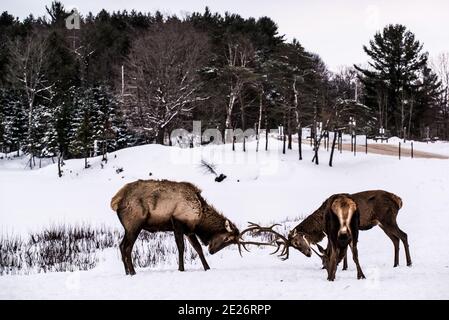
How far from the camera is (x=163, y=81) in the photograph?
4062cm

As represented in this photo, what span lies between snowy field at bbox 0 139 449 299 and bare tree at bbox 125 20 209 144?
5104mm

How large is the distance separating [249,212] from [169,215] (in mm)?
13799

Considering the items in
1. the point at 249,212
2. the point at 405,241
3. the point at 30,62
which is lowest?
the point at 249,212

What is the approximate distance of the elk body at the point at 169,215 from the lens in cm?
679

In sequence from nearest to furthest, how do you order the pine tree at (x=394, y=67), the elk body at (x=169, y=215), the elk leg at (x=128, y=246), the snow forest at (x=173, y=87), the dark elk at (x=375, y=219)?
the elk leg at (x=128, y=246) → the elk body at (x=169, y=215) → the dark elk at (x=375, y=219) → the snow forest at (x=173, y=87) → the pine tree at (x=394, y=67)

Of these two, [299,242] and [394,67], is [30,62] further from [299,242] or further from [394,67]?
[299,242]

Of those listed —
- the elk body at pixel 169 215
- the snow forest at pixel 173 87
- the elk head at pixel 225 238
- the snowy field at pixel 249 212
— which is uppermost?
the snow forest at pixel 173 87

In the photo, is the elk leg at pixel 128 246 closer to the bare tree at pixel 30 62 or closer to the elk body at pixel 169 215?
the elk body at pixel 169 215

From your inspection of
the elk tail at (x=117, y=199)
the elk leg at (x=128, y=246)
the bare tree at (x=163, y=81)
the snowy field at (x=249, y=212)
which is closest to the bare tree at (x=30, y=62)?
the snowy field at (x=249, y=212)

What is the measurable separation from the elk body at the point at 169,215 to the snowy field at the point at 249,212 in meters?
0.51

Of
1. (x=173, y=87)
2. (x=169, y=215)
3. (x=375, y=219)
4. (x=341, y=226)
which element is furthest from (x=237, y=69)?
(x=341, y=226)

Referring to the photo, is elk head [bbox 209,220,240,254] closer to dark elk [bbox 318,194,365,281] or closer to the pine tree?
dark elk [bbox 318,194,365,281]

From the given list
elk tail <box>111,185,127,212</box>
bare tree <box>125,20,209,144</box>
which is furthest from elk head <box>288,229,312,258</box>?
bare tree <box>125,20,209,144</box>

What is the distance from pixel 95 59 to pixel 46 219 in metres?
36.8
